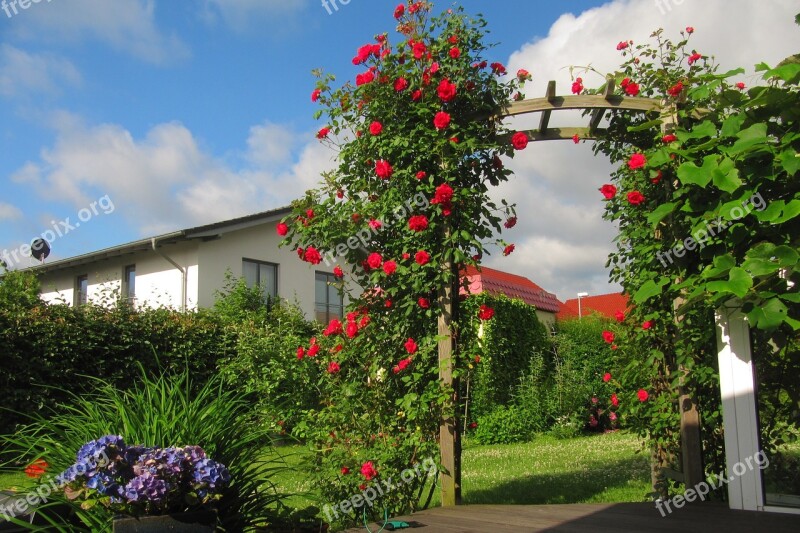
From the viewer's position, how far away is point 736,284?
304 cm

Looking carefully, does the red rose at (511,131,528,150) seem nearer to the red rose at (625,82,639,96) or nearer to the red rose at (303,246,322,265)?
the red rose at (625,82,639,96)

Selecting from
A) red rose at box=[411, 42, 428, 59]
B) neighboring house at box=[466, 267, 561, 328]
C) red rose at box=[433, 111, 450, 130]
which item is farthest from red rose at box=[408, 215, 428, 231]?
neighboring house at box=[466, 267, 561, 328]

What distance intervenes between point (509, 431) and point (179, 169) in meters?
6.44

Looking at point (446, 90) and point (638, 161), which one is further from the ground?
point (446, 90)

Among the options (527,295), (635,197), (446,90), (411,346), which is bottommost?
(411,346)

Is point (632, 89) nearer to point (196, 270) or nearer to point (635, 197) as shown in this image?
point (635, 197)

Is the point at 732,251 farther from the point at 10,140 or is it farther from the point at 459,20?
the point at 10,140

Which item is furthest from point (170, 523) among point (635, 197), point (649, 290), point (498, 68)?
point (498, 68)

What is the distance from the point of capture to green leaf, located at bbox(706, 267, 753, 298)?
3001mm

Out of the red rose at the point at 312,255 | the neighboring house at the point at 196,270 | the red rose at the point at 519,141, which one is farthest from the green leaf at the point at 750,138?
the neighboring house at the point at 196,270

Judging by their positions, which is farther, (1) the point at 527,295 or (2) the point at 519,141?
(1) the point at 527,295

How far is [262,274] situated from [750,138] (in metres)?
13.2

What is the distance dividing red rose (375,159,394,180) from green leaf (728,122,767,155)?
6.56ft

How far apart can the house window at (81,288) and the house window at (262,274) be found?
4.40 meters
